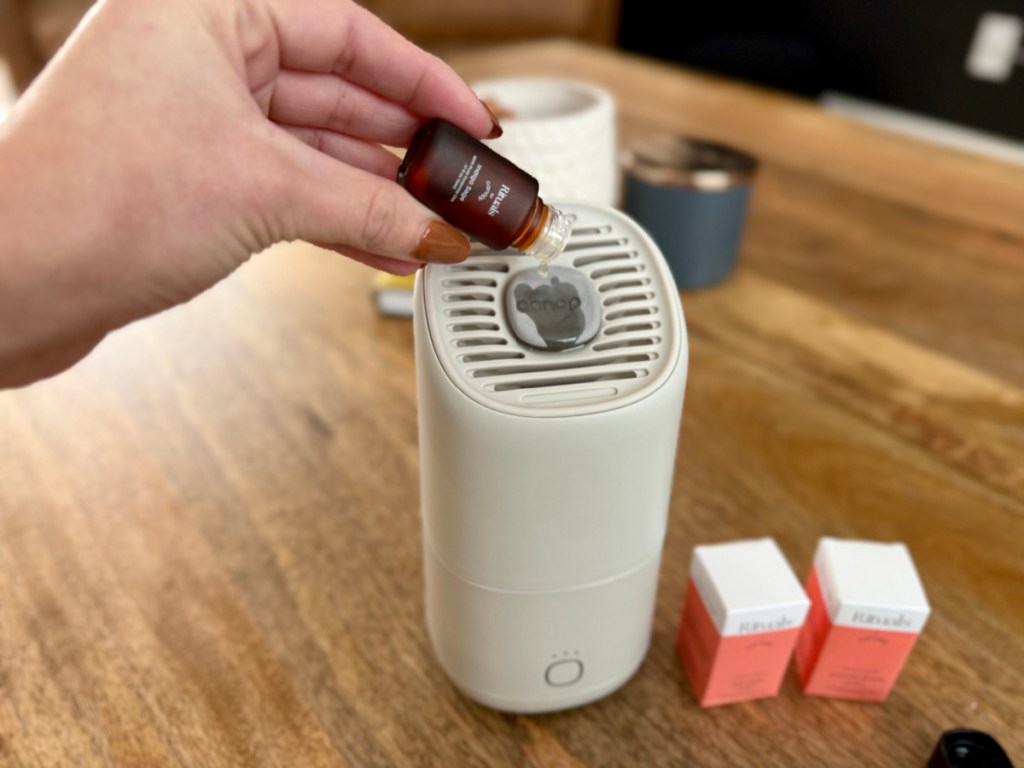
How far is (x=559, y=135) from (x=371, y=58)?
0.36m

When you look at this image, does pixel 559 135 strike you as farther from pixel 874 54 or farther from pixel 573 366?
pixel 874 54

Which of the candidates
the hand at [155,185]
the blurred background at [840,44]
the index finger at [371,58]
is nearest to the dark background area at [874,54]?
the blurred background at [840,44]

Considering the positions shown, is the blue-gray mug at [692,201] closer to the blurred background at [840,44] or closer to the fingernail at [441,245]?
the fingernail at [441,245]

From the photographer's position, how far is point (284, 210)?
406 millimetres

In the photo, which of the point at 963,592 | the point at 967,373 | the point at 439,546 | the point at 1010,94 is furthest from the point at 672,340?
the point at 1010,94

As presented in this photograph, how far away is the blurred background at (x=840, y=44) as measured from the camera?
2297mm

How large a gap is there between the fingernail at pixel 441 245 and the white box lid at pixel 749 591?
0.79ft

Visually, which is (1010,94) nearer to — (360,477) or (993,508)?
(993,508)

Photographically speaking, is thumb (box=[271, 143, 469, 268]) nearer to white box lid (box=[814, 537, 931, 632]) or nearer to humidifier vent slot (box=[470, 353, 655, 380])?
humidifier vent slot (box=[470, 353, 655, 380])

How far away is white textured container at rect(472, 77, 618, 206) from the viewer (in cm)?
81

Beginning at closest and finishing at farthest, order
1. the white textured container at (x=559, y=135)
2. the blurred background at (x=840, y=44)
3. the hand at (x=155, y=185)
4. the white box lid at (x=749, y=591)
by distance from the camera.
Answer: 1. the hand at (x=155, y=185)
2. the white box lid at (x=749, y=591)
3. the white textured container at (x=559, y=135)
4. the blurred background at (x=840, y=44)

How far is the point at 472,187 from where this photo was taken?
426 mm

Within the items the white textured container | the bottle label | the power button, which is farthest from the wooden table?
the bottle label

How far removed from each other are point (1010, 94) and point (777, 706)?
253 centimetres
